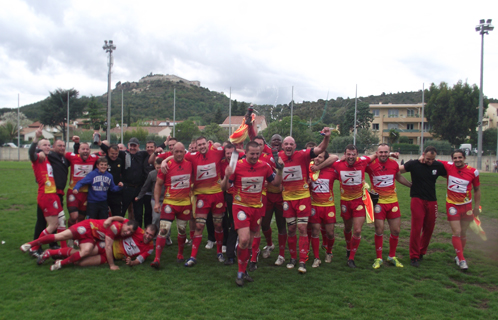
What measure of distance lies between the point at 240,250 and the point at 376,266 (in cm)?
256

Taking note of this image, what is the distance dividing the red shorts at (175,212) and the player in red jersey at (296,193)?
175 centimetres

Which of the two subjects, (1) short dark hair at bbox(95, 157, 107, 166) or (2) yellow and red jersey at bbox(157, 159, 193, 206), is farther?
(1) short dark hair at bbox(95, 157, 107, 166)

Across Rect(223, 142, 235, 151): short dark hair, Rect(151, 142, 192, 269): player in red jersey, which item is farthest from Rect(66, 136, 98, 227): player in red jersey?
Rect(223, 142, 235, 151): short dark hair

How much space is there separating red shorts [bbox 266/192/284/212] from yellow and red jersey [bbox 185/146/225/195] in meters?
0.95

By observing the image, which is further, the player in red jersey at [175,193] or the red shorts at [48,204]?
the red shorts at [48,204]

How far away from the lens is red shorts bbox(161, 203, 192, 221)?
241 inches

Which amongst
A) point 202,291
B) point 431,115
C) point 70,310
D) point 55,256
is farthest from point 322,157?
point 431,115

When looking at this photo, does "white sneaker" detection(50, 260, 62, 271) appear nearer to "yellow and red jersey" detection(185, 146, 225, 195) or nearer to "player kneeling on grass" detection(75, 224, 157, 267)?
"player kneeling on grass" detection(75, 224, 157, 267)

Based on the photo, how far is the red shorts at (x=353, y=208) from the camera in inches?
247

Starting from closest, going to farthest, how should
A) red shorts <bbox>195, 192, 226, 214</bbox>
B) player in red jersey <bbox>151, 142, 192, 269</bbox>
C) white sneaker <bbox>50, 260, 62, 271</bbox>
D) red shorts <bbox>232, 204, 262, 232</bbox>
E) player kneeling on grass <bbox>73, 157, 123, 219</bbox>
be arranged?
red shorts <bbox>232, 204, 262, 232</bbox>, white sneaker <bbox>50, 260, 62, 271</bbox>, player in red jersey <bbox>151, 142, 192, 269</bbox>, red shorts <bbox>195, 192, 226, 214</bbox>, player kneeling on grass <bbox>73, 157, 123, 219</bbox>

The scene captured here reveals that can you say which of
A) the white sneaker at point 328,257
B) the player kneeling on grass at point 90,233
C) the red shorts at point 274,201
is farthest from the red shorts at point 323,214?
the player kneeling on grass at point 90,233

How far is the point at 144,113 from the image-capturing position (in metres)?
94.1

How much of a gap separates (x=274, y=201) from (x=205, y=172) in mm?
1390

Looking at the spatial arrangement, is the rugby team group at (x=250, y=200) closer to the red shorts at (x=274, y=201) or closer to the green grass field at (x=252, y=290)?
the red shorts at (x=274, y=201)
